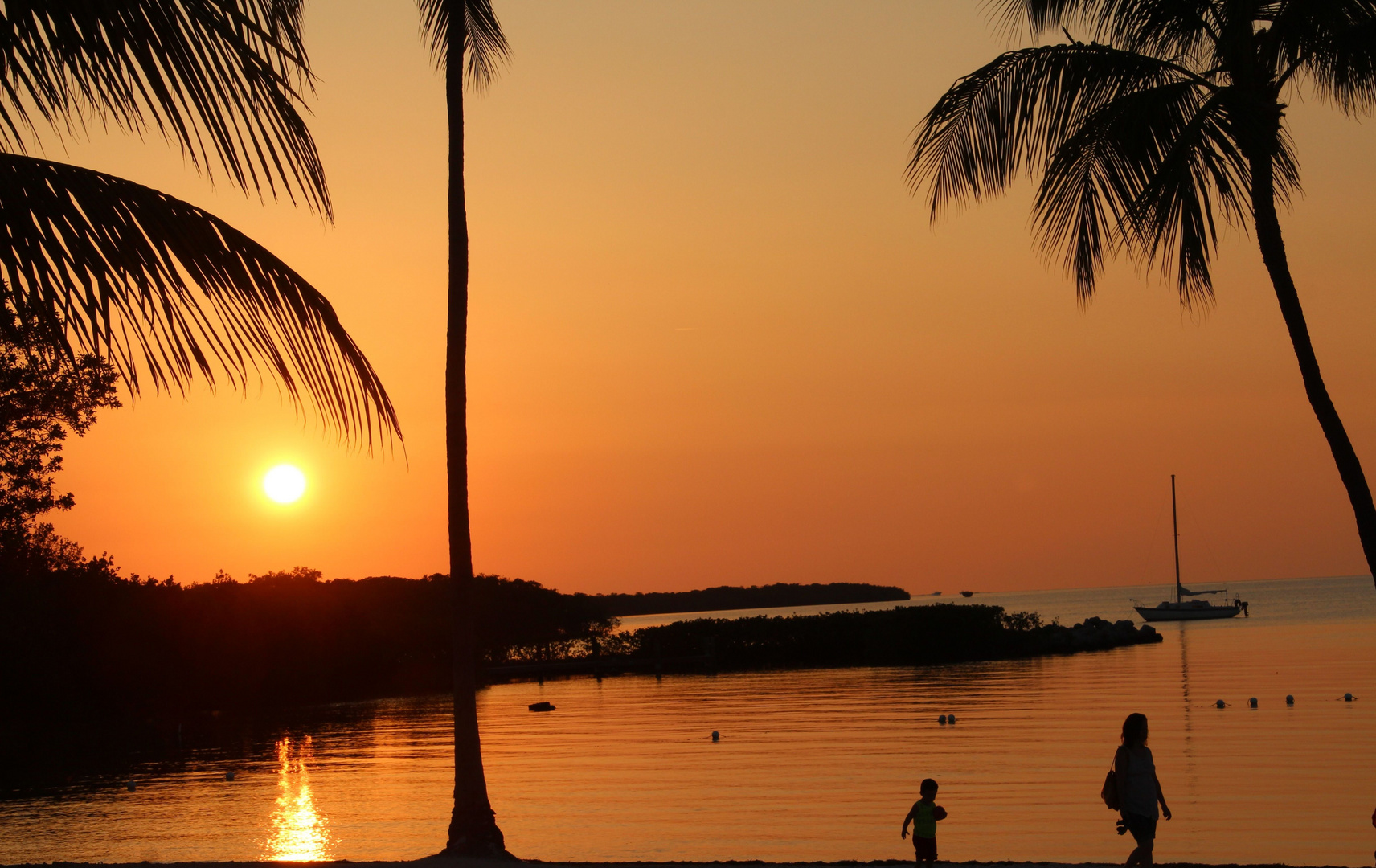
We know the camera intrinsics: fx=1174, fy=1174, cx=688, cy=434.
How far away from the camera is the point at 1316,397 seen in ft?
38.2

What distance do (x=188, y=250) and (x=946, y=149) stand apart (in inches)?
411

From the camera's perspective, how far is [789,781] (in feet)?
110

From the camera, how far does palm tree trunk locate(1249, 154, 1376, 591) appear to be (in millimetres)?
11352

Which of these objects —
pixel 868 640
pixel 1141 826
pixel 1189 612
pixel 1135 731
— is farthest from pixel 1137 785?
pixel 1189 612

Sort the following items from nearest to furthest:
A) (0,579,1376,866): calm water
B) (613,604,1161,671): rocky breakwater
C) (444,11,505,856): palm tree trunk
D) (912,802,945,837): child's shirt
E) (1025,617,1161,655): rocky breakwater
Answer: (912,802,945,837): child's shirt < (444,11,505,856): palm tree trunk < (0,579,1376,866): calm water < (613,604,1161,671): rocky breakwater < (1025,617,1161,655): rocky breakwater

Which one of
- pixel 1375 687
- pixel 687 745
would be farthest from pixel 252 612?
pixel 1375 687

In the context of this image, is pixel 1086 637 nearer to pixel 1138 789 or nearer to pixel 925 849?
pixel 925 849

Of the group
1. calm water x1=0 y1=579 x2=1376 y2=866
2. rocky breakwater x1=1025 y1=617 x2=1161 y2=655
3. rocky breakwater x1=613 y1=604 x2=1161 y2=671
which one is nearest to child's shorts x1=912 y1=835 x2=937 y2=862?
calm water x1=0 y1=579 x2=1376 y2=866

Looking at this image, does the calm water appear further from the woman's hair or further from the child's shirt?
the woman's hair

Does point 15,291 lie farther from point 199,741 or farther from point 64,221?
point 199,741

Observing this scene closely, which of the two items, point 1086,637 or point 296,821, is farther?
point 1086,637

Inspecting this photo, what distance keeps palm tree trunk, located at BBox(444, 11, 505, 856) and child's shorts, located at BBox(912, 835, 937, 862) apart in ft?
17.4

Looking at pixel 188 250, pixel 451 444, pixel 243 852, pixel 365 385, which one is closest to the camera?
pixel 188 250

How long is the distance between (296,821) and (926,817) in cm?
2146
